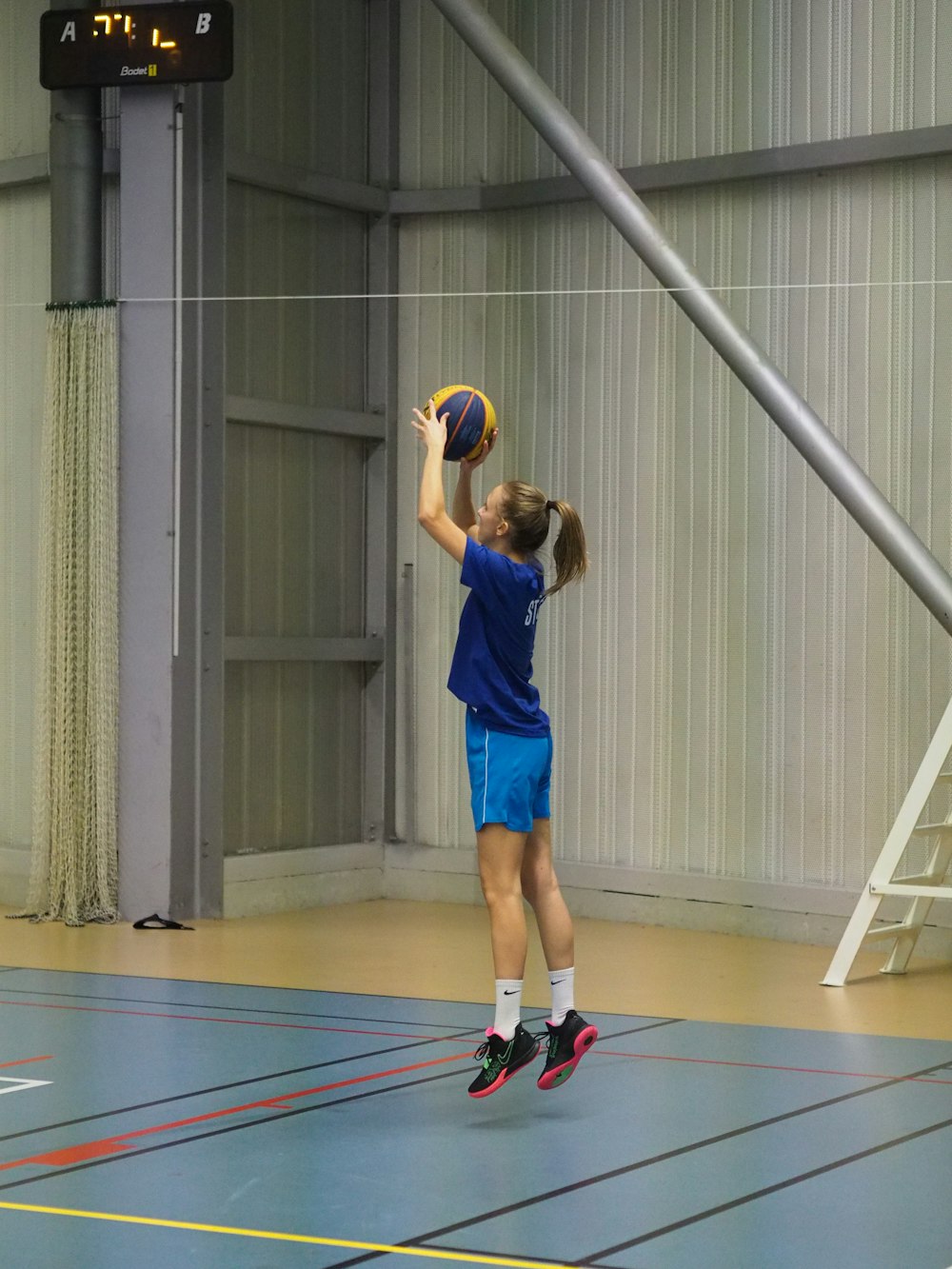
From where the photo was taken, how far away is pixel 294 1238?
3434 mm

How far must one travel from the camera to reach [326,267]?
8719mm

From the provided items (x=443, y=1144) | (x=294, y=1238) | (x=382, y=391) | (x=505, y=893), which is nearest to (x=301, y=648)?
(x=382, y=391)

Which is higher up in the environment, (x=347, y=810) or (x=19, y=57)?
(x=19, y=57)

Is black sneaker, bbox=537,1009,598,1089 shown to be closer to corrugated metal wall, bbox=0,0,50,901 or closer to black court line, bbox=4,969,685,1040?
black court line, bbox=4,969,685,1040

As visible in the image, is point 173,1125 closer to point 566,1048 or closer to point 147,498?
point 566,1048

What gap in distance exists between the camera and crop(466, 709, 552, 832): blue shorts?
452 cm

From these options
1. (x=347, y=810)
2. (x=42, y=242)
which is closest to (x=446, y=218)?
(x=42, y=242)

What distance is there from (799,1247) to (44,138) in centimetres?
675

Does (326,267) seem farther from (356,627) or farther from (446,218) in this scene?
(356,627)

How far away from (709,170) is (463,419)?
350 cm

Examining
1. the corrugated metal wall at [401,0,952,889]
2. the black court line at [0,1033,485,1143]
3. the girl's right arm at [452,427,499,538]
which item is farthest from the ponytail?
the corrugated metal wall at [401,0,952,889]

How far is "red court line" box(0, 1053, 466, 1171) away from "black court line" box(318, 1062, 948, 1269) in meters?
0.94

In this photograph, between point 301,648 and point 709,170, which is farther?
point 301,648

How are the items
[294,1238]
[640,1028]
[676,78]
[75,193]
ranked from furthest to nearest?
1. [75,193]
2. [676,78]
3. [640,1028]
4. [294,1238]
